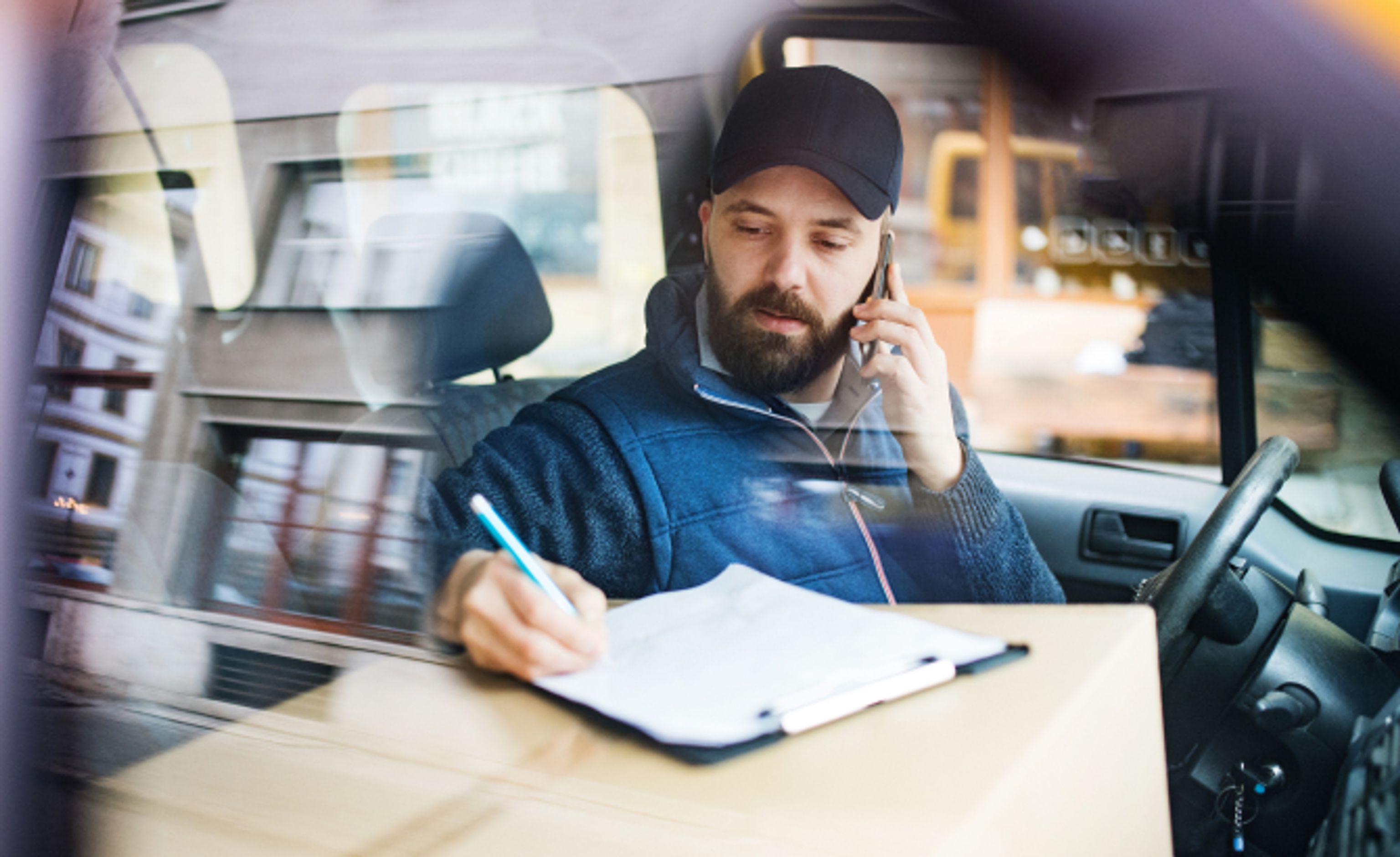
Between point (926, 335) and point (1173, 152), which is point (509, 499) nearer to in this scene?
point (926, 335)

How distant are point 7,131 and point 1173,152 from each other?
811mm

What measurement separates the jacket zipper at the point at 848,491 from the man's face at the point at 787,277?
0.12 ft

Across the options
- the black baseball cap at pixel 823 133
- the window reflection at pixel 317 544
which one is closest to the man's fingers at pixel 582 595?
the window reflection at pixel 317 544

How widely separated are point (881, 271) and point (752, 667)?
0.62 meters


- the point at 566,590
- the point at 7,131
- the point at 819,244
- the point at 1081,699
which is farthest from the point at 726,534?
the point at 7,131

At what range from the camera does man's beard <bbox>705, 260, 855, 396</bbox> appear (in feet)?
4.11

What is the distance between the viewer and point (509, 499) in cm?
116

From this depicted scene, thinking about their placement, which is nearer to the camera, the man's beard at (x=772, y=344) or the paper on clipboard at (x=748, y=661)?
the paper on clipboard at (x=748, y=661)

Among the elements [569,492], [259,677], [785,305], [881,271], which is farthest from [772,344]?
[259,677]

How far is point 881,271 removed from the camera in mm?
1199

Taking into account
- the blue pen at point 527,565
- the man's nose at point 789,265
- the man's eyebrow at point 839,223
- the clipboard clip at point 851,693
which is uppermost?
the man's eyebrow at point 839,223

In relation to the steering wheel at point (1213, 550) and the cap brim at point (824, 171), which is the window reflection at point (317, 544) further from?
the steering wheel at point (1213, 550)

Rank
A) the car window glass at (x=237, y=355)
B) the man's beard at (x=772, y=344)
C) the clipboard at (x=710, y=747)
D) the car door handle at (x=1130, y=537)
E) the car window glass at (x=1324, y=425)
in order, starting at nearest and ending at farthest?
1. the clipboard at (x=710, y=747)
2. the car window glass at (x=237, y=355)
3. the car window glass at (x=1324, y=425)
4. the man's beard at (x=772, y=344)
5. the car door handle at (x=1130, y=537)

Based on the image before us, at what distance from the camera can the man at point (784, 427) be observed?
46.9 inches
